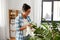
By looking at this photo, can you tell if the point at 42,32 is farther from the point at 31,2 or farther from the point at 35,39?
the point at 31,2

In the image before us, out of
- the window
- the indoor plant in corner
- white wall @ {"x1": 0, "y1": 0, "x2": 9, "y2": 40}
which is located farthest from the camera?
the window

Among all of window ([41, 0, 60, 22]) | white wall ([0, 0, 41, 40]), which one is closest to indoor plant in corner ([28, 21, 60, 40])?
white wall ([0, 0, 41, 40])

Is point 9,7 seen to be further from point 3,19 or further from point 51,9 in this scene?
point 51,9

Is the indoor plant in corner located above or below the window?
below

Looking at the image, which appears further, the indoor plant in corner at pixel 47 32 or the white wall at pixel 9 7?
the white wall at pixel 9 7

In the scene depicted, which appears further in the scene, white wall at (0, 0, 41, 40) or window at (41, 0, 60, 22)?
window at (41, 0, 60, 22)

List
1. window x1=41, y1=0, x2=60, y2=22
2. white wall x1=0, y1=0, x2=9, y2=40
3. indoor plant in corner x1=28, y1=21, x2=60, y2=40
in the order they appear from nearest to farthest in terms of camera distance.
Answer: indoor plant in corner x1=28, y1=21, x2=60, y2=40 → white wall x1=0, y1=0, x2=9, y2=40 → window x1=41, y1=0, x2=60, y2=22

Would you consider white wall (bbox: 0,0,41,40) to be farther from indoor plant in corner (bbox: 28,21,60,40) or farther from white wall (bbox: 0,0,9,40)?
indoor plant in corner (bbox: 28,21,60,40)

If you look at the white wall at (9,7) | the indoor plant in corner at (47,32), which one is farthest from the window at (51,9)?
the indoor plant in corner at (47,32)

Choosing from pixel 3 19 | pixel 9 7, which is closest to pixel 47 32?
pixel 3 19

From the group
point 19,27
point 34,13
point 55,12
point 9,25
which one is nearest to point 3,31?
point 9,25

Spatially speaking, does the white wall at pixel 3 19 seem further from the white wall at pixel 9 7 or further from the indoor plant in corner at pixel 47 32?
the indoor plant in corner at pixel 47 32

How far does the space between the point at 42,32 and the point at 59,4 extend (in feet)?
14.4

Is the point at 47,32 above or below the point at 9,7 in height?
below
